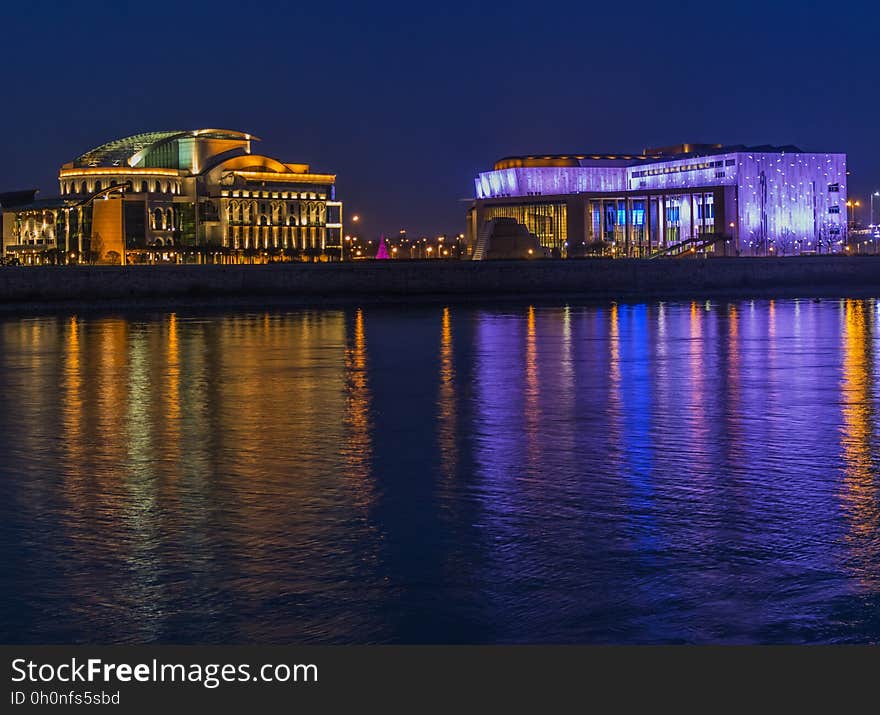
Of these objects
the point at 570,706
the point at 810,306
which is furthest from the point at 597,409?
the point at 810,306

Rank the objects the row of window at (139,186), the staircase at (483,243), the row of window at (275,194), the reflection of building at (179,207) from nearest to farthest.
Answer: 1. the staircase at (483,243)
2. the reflection of building at (179,207)
3. the row of window at (275,194)
4. the row of window at (139,186)

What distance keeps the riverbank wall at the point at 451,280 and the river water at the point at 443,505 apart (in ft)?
160

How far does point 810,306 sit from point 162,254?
237ft

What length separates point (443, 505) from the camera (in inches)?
596

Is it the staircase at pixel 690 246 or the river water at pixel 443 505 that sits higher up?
the staircase at pixel 690 246

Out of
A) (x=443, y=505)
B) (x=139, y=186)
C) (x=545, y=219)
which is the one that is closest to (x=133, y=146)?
(x=139, y=186)

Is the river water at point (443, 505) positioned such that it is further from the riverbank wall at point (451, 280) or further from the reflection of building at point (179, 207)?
the reflection of building at point (179, 207)

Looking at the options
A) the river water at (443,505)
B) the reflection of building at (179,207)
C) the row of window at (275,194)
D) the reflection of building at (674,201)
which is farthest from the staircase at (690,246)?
the river water at (443,505)

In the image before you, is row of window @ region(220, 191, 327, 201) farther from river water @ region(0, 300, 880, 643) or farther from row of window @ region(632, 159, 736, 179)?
river water @ region(0, 300, 880, 643)

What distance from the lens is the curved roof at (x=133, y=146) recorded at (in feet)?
481

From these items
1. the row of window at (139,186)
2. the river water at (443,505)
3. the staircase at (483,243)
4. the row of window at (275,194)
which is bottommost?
the river water at (443,505)

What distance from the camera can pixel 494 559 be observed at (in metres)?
12.4

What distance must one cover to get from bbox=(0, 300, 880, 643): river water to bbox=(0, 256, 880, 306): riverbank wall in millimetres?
48658

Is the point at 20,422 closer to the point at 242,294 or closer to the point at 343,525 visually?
the point at 343,525
